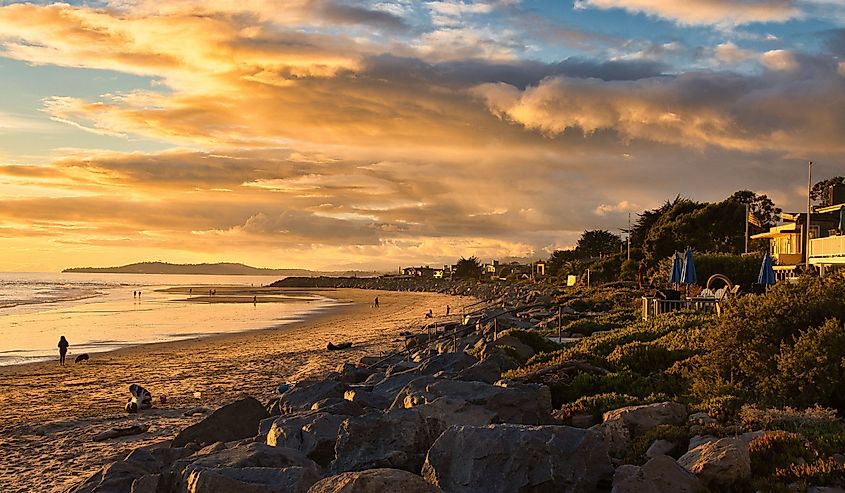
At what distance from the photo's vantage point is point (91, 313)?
65.7 m

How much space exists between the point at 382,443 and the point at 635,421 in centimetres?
342

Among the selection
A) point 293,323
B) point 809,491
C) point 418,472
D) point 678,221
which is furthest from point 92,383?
point 678,221

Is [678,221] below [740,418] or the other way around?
the other way around

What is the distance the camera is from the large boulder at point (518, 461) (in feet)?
24.8

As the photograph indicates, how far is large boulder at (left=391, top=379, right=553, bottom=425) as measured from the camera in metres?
10.2

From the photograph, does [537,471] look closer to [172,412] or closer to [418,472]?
[418,472]

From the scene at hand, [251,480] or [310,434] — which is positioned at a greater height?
[251,480]

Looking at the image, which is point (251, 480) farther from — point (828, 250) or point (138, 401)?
point (828, 250)

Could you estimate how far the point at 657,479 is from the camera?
7422 mm

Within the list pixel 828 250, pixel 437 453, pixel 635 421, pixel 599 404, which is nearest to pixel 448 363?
pixel 599 404

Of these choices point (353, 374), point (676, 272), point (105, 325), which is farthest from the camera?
point (105, 325)

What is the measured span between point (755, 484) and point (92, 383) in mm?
24012

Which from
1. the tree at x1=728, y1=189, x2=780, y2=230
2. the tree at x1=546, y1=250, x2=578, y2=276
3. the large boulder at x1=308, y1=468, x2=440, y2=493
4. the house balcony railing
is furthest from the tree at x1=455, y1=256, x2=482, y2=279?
the large boulder at x1=308, y1=468, x2=440, y2=493

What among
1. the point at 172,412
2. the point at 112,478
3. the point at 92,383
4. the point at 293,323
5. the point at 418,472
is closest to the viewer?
the point at 418,472
